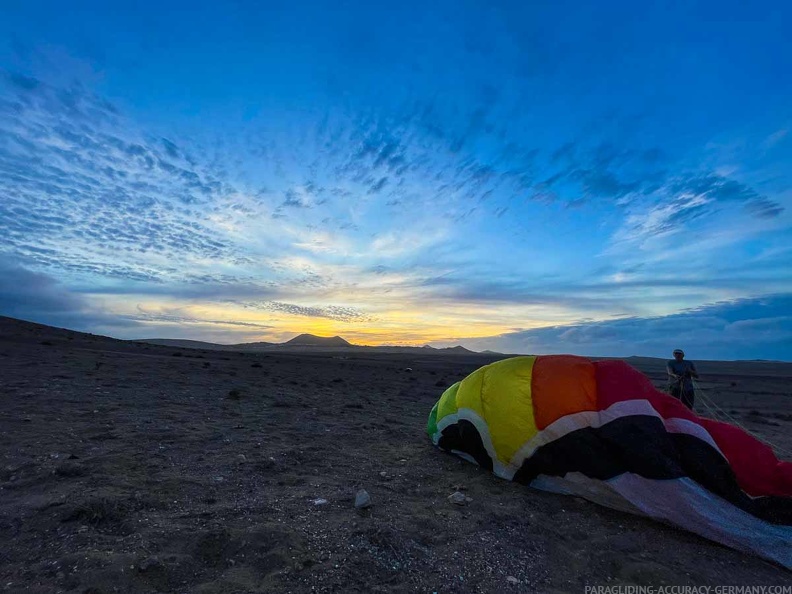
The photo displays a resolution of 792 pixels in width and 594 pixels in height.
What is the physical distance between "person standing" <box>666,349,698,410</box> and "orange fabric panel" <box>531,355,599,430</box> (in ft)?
24.7

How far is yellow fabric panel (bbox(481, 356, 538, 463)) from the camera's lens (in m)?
6.59

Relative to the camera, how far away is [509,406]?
6.81 metres

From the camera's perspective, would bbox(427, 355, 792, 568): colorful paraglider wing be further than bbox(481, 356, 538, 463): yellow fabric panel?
No

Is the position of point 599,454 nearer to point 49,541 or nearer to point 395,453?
point 395,453

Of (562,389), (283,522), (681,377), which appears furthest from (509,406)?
(681,377)

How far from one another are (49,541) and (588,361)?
7042 millimetres

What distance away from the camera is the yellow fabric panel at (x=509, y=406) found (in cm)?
659

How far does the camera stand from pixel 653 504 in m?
5.50

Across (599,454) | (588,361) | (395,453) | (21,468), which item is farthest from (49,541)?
(588,361)

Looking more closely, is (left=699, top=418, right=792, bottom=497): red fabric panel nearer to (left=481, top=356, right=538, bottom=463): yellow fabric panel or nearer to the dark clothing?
(left=481, top=356, right=538, bottom=463): yellow fabric panel

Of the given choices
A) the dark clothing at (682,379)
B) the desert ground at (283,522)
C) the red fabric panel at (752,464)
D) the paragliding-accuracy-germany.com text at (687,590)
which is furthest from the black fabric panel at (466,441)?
the dark clothing at (682,379)

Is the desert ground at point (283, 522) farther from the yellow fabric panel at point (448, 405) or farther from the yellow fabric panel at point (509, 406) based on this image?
the yellow fabric panel at point (448, 405)

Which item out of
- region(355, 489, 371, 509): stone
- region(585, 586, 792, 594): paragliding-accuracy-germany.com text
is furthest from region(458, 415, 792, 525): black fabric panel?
region(355, 489, 371, 509): stone

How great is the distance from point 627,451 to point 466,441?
→ 267 centimetres
